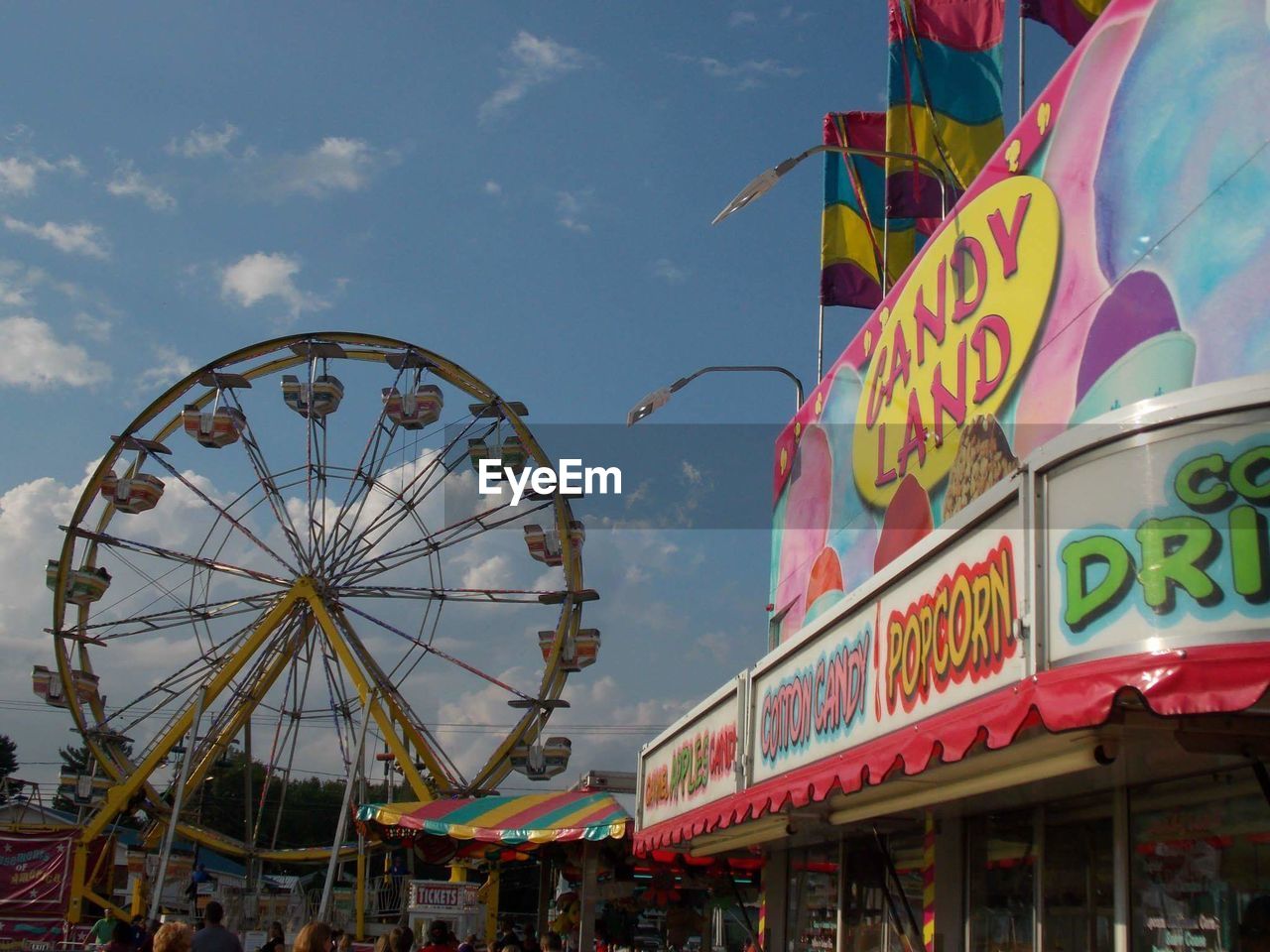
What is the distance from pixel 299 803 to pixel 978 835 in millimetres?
65241

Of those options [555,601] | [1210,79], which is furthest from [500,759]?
[1210,79]

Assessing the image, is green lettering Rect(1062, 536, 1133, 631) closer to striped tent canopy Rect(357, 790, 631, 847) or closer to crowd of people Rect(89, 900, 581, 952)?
crowd of people Rect(89, 900, 581, 952)

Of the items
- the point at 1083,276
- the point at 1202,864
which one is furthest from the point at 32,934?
the point at 1202,864

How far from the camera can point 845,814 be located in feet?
22.8

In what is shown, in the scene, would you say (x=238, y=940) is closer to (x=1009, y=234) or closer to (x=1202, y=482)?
(x=1009, y=234)

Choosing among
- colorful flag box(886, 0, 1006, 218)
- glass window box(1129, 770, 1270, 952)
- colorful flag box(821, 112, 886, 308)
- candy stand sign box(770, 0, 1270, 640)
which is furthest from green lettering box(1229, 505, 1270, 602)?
colorful flag box(821, 112, 886, 308)

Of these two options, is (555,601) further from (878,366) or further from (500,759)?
(878,366)

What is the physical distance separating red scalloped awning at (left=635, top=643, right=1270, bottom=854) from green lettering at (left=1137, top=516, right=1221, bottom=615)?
159mm

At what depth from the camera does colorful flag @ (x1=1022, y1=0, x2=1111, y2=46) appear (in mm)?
8852

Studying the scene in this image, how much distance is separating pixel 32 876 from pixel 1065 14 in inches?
761

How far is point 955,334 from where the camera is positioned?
27.0ft

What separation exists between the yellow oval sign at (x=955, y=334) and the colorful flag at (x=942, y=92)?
147cm

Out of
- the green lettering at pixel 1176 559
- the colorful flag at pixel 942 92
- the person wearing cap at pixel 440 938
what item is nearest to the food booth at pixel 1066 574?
the green lettering at pixel 1176 559

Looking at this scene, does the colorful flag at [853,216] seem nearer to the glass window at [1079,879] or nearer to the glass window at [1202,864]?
the glass window at [1079,879]
